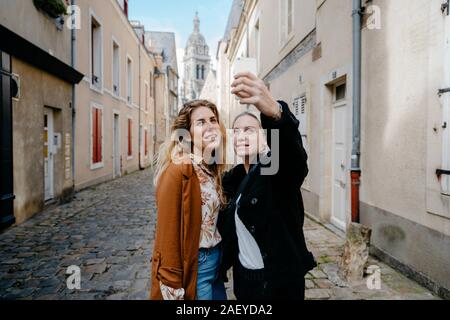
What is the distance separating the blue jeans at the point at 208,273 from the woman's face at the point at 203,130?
0.56m

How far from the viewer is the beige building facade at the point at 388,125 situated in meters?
3.09

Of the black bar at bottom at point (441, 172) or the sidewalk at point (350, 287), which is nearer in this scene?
the black bar at bottom at point (441, 172)

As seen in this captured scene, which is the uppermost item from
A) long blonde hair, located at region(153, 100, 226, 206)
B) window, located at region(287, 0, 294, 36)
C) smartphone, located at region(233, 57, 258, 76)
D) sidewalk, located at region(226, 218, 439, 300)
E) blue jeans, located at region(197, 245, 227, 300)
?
window, located at region(287, 0, 294, 36)

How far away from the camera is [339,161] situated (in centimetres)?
572

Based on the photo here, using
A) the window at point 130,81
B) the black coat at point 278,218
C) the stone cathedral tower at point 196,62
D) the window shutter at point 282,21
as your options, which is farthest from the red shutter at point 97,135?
the stone cathedral tower at point 196,62

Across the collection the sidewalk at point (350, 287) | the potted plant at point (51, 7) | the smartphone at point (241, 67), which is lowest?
the sidewalk at point (350, 287)

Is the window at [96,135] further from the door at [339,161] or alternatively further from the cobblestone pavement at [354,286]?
the cobblestone pavement at [354,286]

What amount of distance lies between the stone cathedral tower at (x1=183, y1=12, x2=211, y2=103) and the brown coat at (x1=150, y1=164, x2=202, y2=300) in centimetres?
7727

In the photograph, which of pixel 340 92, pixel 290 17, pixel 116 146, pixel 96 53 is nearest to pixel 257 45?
pixel 290 17

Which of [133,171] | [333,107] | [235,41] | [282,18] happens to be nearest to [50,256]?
[333,107]

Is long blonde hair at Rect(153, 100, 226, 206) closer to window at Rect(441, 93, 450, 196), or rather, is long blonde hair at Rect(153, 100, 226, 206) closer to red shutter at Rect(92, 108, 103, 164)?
window at Rect(441, 93, 450, 196)

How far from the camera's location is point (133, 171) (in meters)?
17.8

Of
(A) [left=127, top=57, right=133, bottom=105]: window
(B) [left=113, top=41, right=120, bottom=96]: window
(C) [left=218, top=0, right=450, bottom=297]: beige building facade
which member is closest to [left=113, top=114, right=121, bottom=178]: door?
(B) [left=113, top=41, right=120, bottom=96]: window

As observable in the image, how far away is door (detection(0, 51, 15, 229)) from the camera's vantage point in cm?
529
